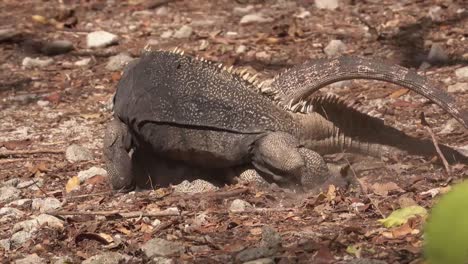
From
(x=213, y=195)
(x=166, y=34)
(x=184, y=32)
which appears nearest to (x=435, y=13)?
(x=184, y=32)

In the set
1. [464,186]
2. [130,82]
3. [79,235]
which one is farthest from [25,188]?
[464,186]

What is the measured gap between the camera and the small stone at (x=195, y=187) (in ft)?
15.5

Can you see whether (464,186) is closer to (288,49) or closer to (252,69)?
(252,69)

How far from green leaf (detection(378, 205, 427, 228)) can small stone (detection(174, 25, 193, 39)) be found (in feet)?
16.8

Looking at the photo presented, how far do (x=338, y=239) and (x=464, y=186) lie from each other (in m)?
2.68

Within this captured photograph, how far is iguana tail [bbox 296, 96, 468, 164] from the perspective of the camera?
491 cm

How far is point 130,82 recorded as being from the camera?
16.4 feet

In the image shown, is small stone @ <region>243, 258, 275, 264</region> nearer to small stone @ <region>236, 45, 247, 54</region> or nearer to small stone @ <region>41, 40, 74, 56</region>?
small stone @ <region>236, 45, 247, 54</region>

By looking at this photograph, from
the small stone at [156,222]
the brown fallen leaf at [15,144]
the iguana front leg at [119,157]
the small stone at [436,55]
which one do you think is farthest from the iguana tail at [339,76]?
the small stone at [436,55]

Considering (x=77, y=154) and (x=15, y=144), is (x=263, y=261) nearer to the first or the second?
(x=77, y=154)

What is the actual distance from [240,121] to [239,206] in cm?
56

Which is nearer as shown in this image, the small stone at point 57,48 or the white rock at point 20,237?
the white rock at point 20,237

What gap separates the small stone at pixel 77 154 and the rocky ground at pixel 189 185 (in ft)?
0.04

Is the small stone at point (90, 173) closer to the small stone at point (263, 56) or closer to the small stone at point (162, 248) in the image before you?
the small stone at point (162, 248)
